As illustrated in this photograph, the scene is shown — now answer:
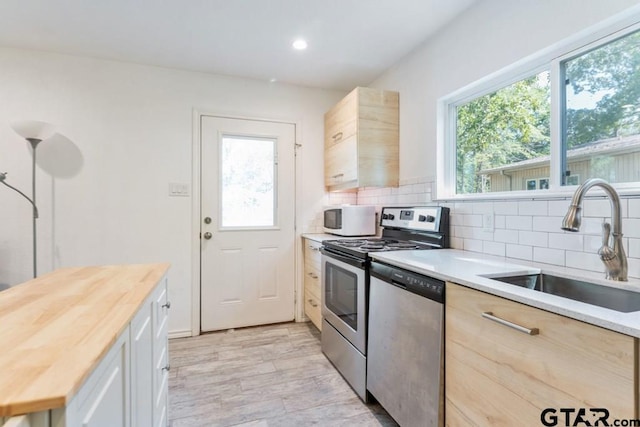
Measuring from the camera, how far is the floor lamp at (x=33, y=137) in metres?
2.20

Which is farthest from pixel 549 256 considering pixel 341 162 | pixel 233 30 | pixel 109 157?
pixel 109 157

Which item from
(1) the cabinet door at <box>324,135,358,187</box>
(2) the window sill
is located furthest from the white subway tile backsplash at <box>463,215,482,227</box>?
(1) the cabinet door at <box>324,135,358,187</box>

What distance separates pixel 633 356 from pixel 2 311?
169cm

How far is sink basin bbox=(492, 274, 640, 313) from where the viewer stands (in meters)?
1.12

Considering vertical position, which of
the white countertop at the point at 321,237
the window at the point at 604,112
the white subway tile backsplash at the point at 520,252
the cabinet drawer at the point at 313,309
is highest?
A: the window at the point at 604,112

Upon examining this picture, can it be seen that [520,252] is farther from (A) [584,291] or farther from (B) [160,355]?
(B) [160,355]

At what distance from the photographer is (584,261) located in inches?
54.7

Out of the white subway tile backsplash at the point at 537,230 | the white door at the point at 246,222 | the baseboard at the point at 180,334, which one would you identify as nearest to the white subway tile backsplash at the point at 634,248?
the white subway tile backsplash at the point at 537,230

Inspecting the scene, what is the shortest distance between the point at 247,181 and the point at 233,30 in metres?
1.29

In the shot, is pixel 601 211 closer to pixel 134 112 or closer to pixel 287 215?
pixel 287 215

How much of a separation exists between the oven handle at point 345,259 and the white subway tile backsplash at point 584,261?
980mm

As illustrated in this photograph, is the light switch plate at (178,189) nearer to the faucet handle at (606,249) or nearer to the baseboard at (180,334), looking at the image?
the baseboard at (180,334)

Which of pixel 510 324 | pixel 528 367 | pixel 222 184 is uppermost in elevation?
pixel 222 184

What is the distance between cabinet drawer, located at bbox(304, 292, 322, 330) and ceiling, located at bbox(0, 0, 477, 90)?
2.08m
